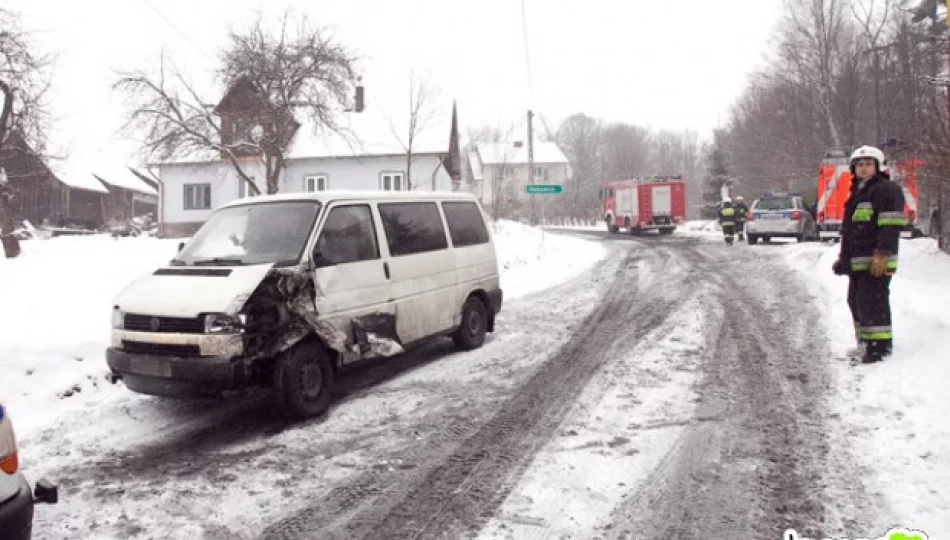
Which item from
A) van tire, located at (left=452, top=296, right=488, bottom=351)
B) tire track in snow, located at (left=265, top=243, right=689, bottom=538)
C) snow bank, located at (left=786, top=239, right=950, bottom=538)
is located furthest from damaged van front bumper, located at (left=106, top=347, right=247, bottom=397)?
snow bank, located at (left=786, top=239, right=950, bottom=538)

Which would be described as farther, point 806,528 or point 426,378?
point 426,378

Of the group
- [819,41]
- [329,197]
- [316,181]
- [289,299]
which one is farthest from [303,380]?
[819,41]

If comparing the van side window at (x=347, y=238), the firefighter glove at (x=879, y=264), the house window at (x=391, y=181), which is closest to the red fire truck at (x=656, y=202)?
the house window at (x=391, y=181)

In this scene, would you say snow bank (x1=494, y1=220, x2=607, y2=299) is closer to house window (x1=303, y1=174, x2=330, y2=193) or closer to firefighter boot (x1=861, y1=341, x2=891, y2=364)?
firefighter boot (x1=861, y1=341, x2=891, y2=364)

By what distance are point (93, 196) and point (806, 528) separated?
60242mm

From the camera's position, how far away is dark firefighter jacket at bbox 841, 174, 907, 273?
18.5 feet

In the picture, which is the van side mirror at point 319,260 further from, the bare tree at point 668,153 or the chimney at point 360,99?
the bare tree at point 668,153

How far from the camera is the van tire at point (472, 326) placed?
7632 mm

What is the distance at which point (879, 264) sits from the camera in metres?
5.64

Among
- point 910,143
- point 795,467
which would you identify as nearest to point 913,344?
point 795,467

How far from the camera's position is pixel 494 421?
5.15 metres

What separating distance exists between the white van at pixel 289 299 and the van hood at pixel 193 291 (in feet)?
0.04

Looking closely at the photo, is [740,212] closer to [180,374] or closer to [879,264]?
[879,264]

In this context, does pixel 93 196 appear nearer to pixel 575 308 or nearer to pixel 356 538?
pixel 575 308
